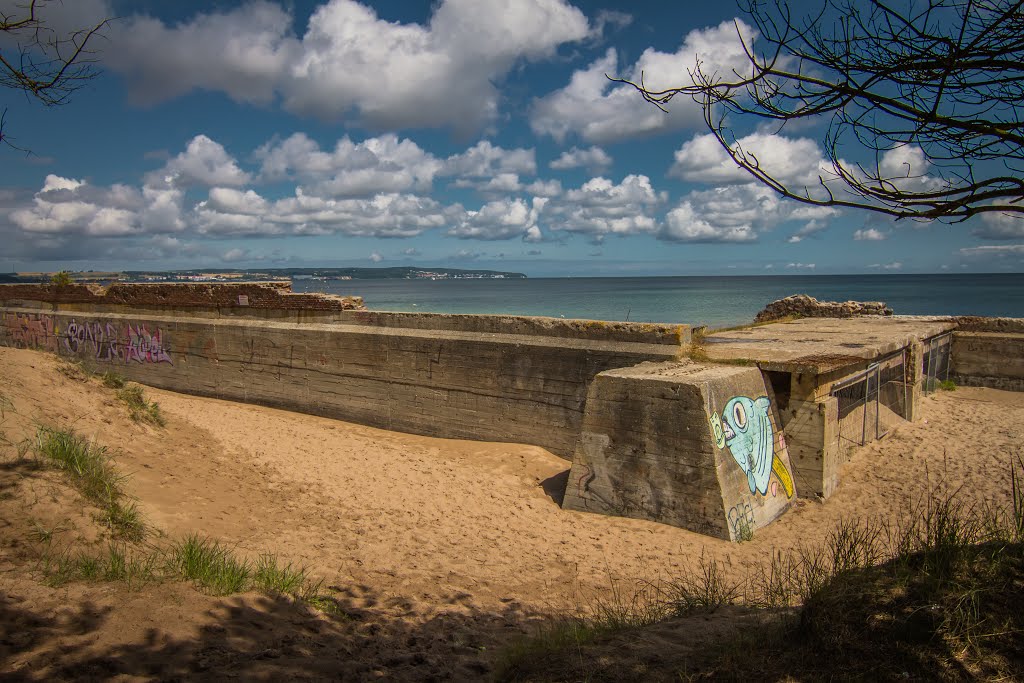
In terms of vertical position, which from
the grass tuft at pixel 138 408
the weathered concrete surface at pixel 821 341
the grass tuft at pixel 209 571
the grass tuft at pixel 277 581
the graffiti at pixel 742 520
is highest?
the weathered concrete surface at pixel 821 341

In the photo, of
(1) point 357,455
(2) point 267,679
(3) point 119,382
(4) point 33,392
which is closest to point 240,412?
(3) point 119,382

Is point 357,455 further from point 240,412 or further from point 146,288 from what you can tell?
point 146,288

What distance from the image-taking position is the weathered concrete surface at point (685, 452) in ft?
24.3

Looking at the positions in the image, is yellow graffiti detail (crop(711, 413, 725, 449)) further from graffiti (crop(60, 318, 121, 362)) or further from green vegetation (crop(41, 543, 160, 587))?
graffiti (crop(60, 318, 121, 362))

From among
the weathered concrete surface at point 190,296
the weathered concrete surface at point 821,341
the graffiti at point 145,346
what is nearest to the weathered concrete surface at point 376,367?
the graffiti at point 145,346

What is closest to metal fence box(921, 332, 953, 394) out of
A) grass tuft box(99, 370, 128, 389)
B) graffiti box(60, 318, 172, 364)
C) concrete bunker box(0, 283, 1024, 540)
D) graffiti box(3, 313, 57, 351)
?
concrete bunker box(0, 283, 1024, 540)

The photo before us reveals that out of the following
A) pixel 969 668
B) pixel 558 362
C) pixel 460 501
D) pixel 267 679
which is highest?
pixel 558 362

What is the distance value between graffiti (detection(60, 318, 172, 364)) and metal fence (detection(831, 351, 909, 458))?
1509 centimetres

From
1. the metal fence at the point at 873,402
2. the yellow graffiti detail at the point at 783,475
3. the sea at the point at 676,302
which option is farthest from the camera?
the sea at the point at 676,302

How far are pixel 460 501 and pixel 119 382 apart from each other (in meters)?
6.05

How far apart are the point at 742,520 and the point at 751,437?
3.63 ft

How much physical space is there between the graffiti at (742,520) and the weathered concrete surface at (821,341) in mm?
2062

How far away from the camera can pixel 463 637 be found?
489 centimetres

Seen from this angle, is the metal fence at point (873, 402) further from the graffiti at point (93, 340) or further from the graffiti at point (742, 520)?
the graffiti at point (93, 340)
